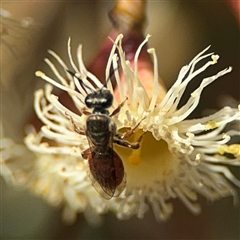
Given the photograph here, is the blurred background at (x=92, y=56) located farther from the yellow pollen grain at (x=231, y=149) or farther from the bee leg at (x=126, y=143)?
the bee leg at (x=126, y=143)

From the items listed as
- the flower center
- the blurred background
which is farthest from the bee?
the blurred background

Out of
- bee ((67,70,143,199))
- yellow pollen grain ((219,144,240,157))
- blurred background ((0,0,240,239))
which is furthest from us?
blurred background ((0,0,240,239))

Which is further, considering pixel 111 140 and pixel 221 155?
pixel 221 155

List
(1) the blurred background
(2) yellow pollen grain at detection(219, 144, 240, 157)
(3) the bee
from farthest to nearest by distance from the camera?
1. (1) the blurred background
2. (2) yellow pollen grain at detection(219, 144, 240, 157)
3. (3) the bee

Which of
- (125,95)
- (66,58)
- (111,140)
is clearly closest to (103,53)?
(66,58)

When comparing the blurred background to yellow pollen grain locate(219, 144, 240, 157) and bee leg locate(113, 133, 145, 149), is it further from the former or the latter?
bee leg locate(113, 133, 145, 149)

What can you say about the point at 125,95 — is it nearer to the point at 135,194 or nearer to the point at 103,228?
the point at 135,194

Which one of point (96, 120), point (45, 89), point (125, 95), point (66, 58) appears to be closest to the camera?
point (96, 120)
